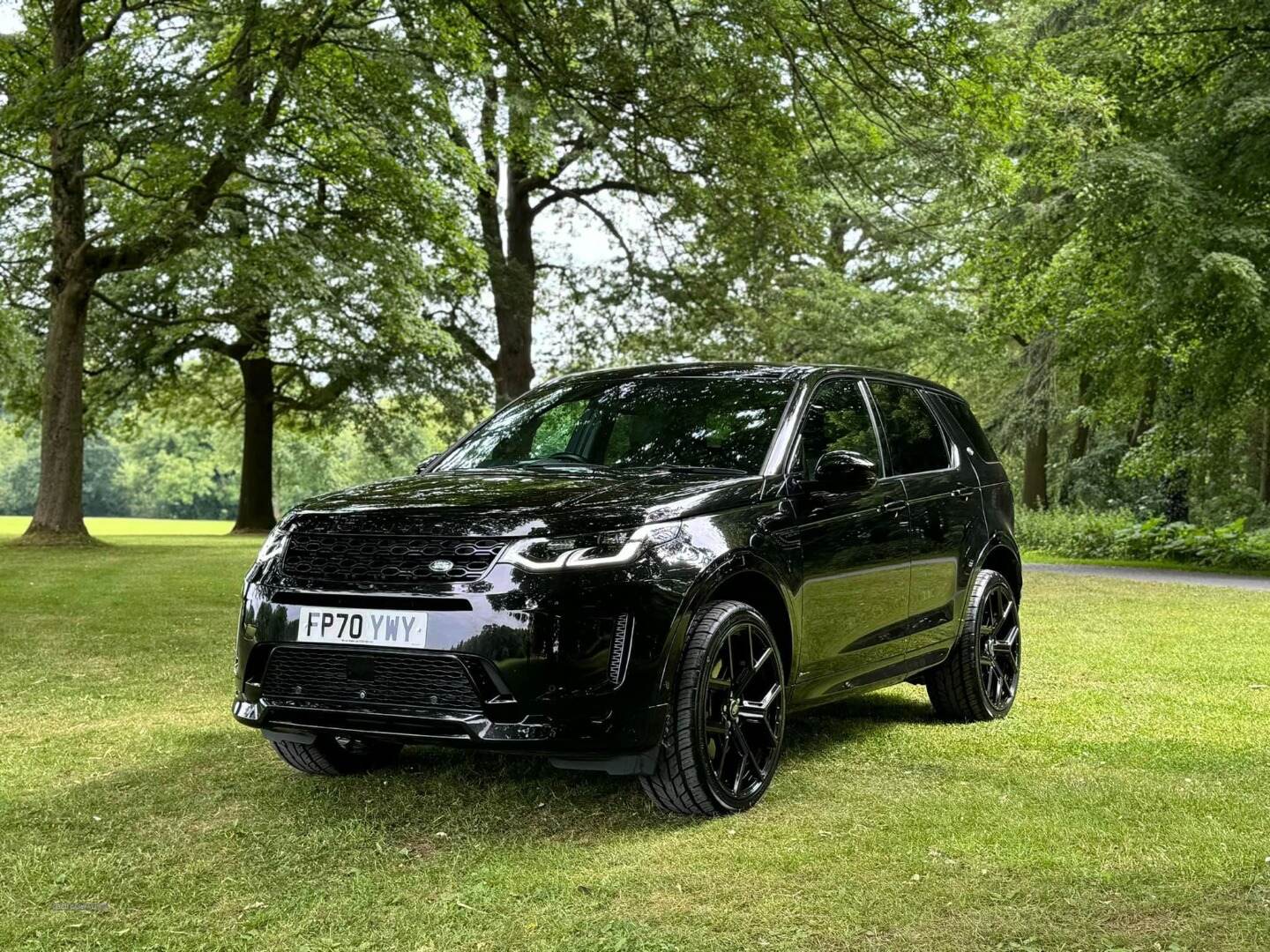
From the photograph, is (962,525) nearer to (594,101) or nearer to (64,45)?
(594,101)

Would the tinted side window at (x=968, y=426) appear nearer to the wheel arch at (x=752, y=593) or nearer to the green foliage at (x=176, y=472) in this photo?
the wheel arch at (x=752, y=593)

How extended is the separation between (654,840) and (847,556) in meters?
1.69

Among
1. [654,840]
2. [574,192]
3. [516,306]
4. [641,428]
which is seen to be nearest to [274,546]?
[641,428]

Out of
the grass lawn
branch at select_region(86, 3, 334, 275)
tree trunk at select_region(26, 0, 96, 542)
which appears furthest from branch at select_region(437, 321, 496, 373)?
the grass lawn

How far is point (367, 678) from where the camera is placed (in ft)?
15.5

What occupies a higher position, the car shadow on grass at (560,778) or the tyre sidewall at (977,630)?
the tyre sidewall at (977,630)

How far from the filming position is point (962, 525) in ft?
23.0

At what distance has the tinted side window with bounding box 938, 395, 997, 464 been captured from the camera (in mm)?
7543

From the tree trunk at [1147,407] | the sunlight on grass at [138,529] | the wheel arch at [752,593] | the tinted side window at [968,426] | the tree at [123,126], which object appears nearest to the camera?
the wheel arch at [752,593]

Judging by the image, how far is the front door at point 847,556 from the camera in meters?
5.64

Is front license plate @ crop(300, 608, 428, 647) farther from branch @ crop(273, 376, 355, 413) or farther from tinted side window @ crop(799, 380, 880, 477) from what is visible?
branch @ crop(273, 376, 355, 413)

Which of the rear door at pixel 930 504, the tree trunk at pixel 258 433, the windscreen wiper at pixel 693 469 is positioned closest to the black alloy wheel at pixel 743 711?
the windscreen wiper at pixel 693 469

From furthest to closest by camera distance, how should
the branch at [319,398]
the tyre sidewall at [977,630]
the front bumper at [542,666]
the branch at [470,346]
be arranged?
the branch at [319,398], the branch at [470,346], the tyre sidewall at [977,630], the front bumper at [542,666]

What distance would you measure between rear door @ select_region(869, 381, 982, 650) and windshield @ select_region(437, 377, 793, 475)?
971 mm
